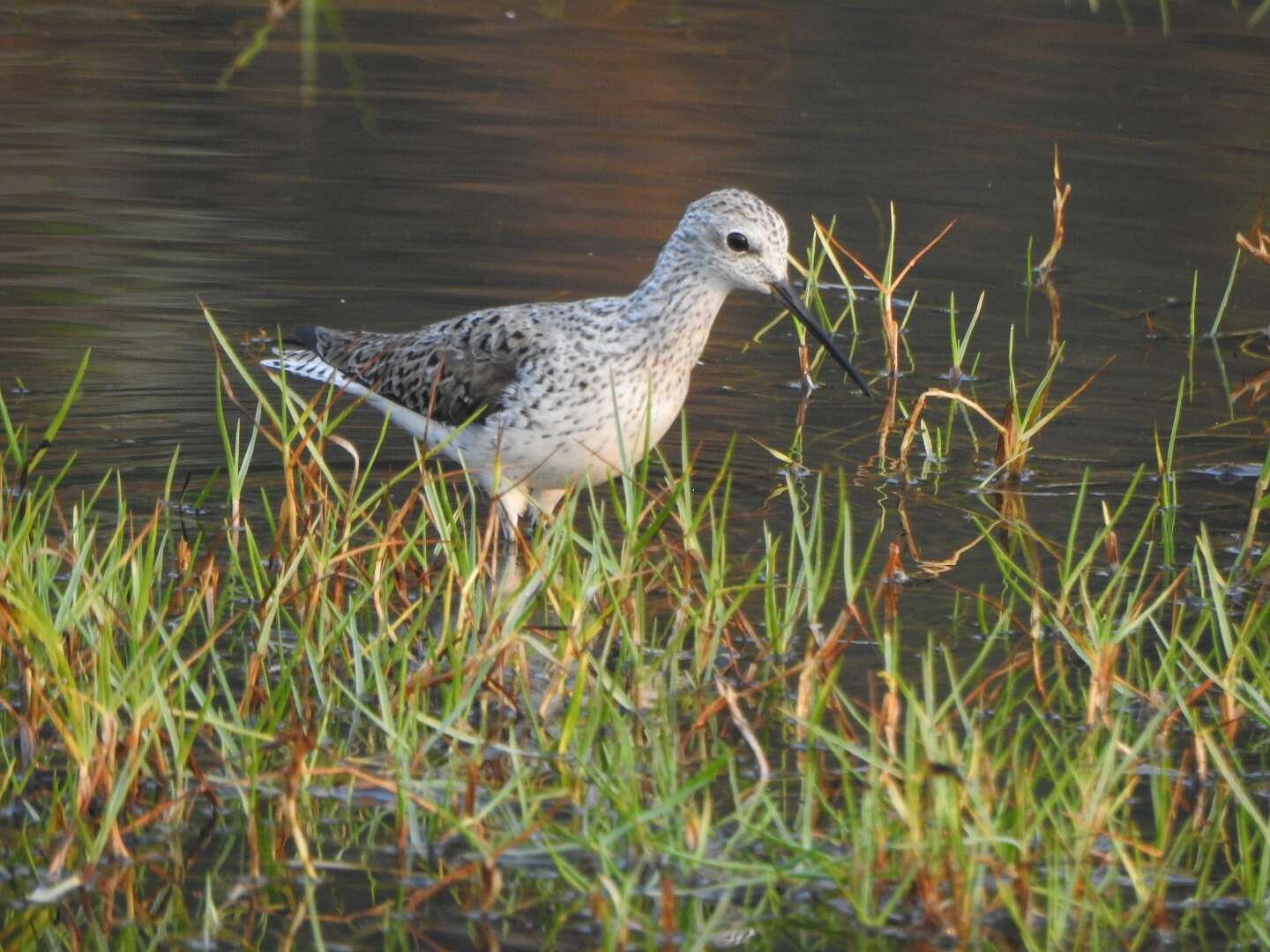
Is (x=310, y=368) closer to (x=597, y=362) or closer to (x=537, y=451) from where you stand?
(x=537, y=451)

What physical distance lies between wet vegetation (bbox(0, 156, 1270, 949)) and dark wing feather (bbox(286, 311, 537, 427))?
31.2 inches

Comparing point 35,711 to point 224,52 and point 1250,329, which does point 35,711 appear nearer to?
point 1250,329

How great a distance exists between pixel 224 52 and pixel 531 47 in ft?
7.55

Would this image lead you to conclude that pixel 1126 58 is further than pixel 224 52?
Yes

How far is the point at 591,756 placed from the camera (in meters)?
4.44

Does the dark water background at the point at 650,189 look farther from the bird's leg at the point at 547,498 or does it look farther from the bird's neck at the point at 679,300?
the bird's neck at the point at 679,300

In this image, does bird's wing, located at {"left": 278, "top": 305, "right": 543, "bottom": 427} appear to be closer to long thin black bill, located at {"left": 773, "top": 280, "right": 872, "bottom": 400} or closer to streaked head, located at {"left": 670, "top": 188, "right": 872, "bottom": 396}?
streaked head, located at {"left": 670, "top": 188, "right": 872, "bottom": 396}

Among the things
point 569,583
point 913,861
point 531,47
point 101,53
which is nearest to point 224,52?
point 101,53

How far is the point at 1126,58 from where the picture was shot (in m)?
15.0

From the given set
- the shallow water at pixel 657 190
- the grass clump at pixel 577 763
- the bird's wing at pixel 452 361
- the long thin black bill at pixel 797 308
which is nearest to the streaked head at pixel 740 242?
the long thin black bill at pixel 797 308

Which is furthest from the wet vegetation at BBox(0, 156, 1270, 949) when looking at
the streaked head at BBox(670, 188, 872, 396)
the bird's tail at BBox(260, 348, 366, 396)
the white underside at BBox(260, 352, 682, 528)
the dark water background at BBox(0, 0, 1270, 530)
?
the dark water background at BBox(0, 0, 1270, 530)

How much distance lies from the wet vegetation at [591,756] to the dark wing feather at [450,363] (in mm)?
793

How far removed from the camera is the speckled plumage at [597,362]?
6.45m

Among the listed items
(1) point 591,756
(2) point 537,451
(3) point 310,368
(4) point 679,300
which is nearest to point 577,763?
(1) point 591,756
